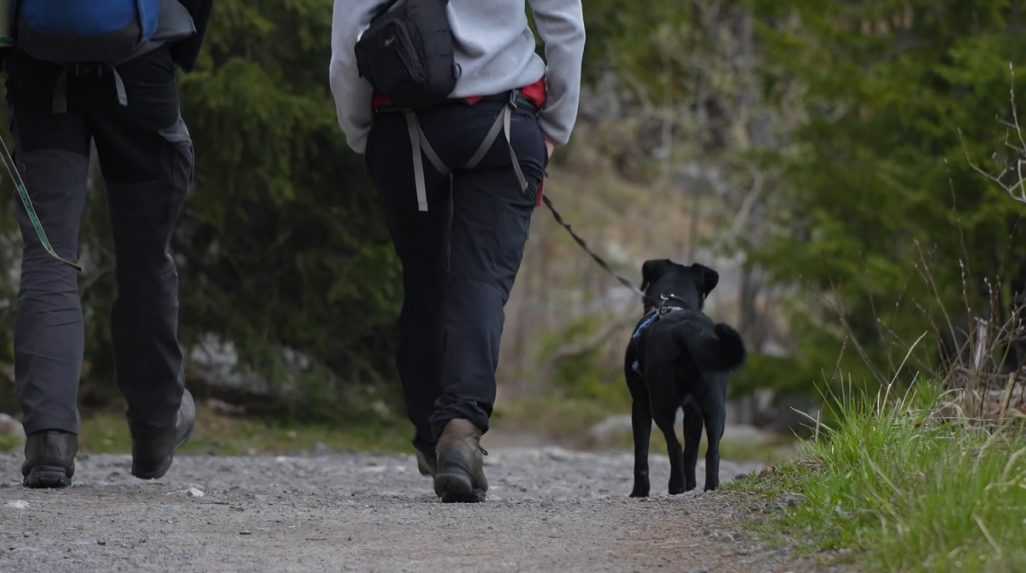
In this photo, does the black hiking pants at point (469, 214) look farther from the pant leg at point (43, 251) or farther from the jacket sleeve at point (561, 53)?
the pant leg at point (43, 251)

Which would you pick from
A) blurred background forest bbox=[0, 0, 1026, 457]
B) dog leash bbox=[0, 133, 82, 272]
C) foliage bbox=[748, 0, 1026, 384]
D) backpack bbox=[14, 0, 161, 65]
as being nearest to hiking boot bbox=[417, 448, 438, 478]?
dog leash bbox=[0, 133, 82, 272]

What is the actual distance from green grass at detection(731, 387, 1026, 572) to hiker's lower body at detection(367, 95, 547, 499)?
847mm

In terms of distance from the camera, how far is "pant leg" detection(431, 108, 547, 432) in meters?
4.81

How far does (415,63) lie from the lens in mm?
4707

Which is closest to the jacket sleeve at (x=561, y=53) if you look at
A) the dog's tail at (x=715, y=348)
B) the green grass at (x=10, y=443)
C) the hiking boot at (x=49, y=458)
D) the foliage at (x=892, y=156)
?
the dog's tail at (x=715, y=348)

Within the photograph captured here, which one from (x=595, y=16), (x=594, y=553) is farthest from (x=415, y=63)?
(x=595, y=16)

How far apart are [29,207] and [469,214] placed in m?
1.29

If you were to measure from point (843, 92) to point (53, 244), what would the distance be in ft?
27.6

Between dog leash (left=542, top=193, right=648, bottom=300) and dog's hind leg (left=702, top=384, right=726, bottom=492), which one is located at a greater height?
dog leash (left=542, top=193, right=648, bottom=300)

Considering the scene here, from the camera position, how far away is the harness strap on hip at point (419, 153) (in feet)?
16.0

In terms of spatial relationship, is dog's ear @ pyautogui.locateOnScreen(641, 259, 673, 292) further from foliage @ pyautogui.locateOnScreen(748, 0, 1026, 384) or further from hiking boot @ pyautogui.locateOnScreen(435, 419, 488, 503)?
foliage @ pyautogui.locateOnScreen(748, 0, 1026, 384)

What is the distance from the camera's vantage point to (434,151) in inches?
191

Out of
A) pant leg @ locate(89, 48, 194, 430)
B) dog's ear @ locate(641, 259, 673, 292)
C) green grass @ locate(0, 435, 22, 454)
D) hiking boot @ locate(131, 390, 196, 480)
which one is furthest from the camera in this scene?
green grass @ locate(0, 435, 22, 454)

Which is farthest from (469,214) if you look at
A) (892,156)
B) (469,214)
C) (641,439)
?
(892,156)
